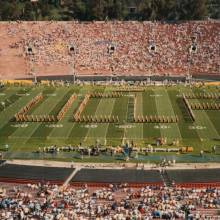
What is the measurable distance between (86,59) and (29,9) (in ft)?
104

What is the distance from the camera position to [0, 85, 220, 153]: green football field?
62.2 m

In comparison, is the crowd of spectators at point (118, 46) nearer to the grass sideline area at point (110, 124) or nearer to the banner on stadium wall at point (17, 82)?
the banner on stadium wall at point (17, 82)

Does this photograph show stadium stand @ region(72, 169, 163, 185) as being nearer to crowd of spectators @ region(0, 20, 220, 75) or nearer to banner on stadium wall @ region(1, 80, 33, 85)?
banner on stadium wall @ region(1, 80, 33, 85)

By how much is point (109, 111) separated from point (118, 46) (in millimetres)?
44403

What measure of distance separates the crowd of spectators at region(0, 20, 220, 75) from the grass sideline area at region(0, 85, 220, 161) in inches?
892

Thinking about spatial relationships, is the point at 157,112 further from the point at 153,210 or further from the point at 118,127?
the point at 153,210

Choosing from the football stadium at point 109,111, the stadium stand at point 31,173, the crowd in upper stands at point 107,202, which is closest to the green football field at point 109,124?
the football stadium at point 109,111

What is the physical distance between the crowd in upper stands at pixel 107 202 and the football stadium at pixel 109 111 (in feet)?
0.32

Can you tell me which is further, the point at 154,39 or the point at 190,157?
the point at 154,39

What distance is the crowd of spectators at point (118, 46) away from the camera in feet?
366

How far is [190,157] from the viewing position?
56.4 meters

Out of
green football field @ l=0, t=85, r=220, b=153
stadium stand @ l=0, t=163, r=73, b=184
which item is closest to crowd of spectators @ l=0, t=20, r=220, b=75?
green football field @ l=0, t=85, r=220, b=153

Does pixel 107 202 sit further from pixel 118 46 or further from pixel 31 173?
pixel 118 46

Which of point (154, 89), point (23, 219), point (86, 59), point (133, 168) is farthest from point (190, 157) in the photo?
point (86, 59)
